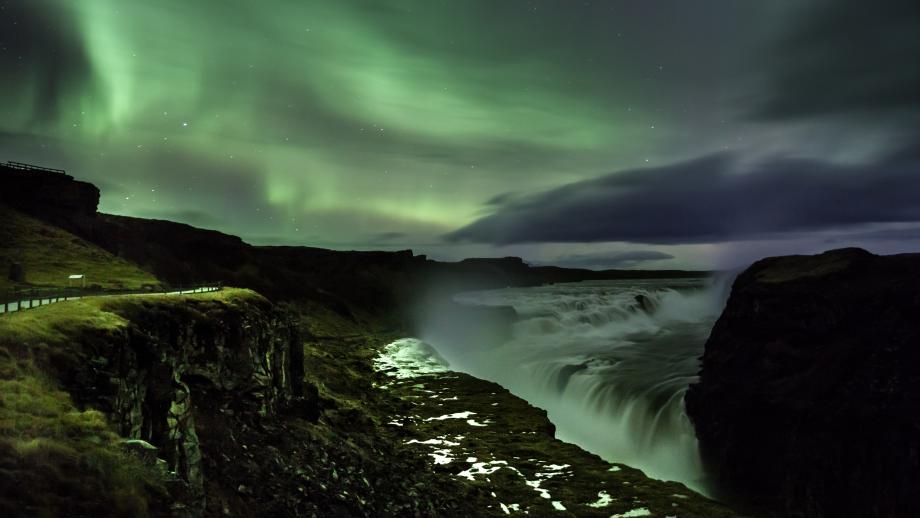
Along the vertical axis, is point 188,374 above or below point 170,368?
below

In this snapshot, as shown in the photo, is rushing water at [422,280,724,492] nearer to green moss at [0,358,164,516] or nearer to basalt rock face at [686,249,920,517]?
basalt rock face at [686,249,920,517]

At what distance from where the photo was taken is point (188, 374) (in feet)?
65.4

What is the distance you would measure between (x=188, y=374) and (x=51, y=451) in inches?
445

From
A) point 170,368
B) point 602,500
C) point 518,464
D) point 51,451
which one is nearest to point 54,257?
point 170,368

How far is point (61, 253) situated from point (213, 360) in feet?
197

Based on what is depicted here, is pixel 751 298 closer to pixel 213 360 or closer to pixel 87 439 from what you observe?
pixel 213 360

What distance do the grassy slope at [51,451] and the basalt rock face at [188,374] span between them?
79cm

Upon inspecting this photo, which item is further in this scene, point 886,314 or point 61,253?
point 61,253

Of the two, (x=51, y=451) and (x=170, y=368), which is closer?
(x=51, y=451)

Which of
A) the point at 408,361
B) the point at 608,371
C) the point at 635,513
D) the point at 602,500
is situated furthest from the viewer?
the point at 408,361

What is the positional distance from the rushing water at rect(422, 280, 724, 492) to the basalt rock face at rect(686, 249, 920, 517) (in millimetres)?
2686

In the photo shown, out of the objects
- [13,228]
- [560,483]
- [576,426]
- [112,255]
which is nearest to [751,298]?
[576,426]

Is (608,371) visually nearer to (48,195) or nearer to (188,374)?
(188,374)

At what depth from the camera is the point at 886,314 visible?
28.7 m
